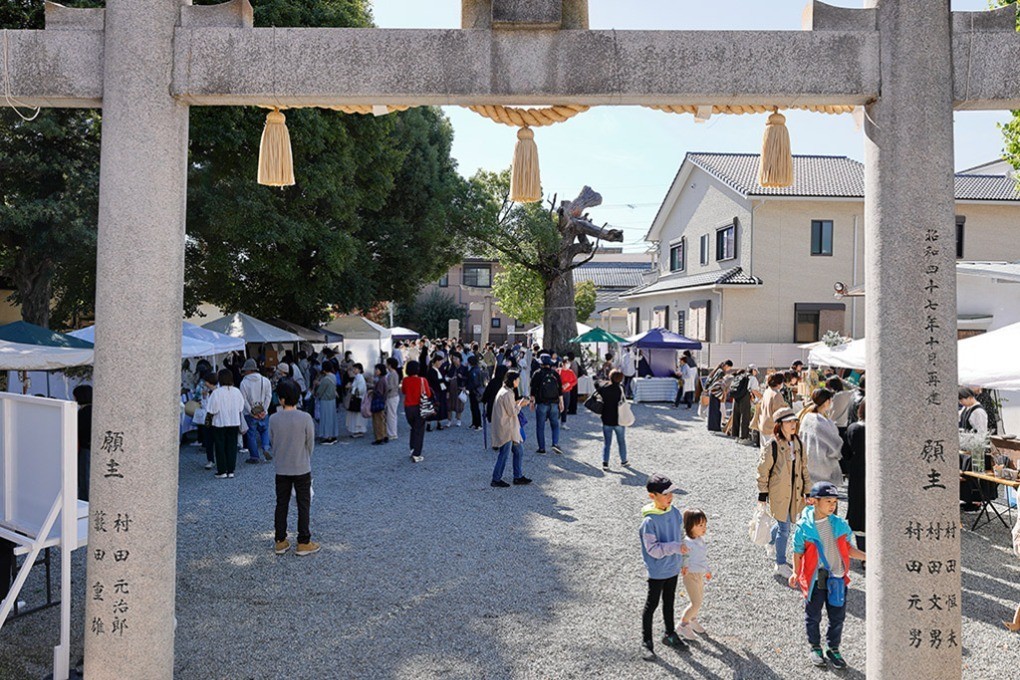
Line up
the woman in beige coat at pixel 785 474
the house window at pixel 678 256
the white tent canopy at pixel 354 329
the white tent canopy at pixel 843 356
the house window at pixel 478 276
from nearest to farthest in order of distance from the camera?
1. the woman in beige coat at pixel 785 474
2. the white tent canopy at pixel 843 356
3. the white tent canopy at pixel 354 329
4. the house window at pixel 678 256
5. the house window at pixel 478 276

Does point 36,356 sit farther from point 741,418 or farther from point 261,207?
point 741,418

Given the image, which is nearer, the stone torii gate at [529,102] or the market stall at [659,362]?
the stone torii gate at [529,102]

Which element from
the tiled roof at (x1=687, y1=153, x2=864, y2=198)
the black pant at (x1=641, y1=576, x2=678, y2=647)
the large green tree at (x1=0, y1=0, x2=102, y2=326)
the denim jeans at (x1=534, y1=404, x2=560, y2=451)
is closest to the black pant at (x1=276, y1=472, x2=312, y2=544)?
the black pant at (x1=641, y1=576, x2=678, y2=647)

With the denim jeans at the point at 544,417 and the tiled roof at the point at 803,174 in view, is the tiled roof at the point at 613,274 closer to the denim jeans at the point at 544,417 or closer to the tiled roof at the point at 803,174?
the tiled roof at the point at 803,174

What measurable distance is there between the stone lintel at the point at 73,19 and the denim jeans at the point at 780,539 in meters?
6.55

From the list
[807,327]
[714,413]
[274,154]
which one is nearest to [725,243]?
[807,327]

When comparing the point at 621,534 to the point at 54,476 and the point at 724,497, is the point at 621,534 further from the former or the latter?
the point at 54,476

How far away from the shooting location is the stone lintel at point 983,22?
4.22m

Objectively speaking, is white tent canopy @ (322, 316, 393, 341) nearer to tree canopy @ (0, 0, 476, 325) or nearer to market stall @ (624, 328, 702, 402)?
tree canopy @ (0, 0, 476, 325)

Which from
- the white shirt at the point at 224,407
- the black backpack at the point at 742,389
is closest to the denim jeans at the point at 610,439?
the black backpack at the point at 742,389

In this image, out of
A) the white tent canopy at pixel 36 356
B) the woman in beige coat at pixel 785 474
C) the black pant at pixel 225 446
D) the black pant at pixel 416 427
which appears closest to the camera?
the woman in beige coat at pixel 785 474

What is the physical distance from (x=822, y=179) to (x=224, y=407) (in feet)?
70.5

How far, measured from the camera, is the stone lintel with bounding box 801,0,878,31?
434cm

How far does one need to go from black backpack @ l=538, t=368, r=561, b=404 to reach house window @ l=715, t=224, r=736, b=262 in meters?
14.2
